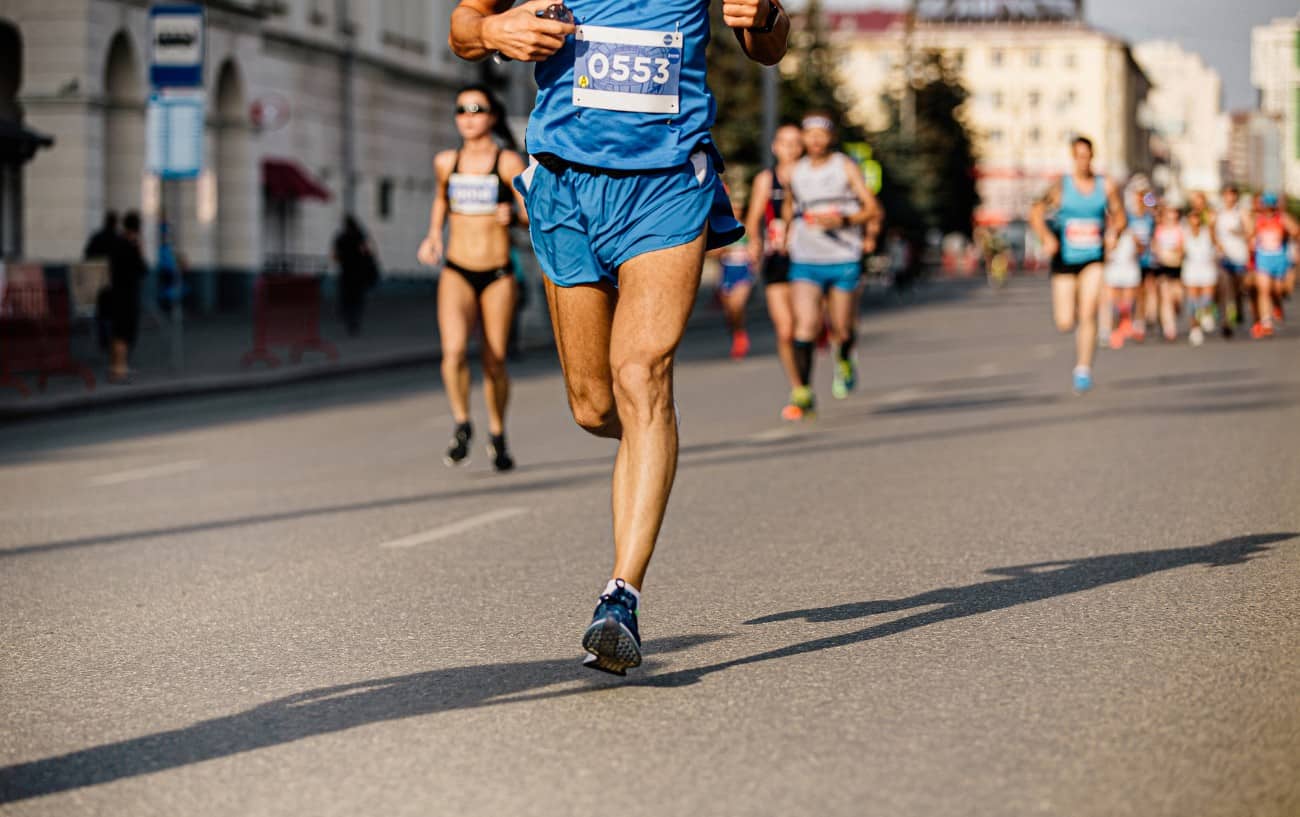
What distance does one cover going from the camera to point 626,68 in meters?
6.01

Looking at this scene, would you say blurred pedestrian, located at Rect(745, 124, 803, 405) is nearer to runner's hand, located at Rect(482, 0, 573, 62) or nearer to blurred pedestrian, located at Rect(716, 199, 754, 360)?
runner's hand, located at Rect(482, 0, 573, 62)

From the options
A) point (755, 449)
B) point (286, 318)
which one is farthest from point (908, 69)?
point (755, 449)

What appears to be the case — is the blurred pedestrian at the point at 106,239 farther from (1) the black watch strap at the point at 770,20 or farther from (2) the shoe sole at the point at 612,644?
(2) the shoe sole at the point at 612,644

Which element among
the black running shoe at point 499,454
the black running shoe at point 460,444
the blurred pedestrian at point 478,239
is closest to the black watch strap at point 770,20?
the blurred pedestrian at point 478,239

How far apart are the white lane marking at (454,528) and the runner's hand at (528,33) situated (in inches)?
141

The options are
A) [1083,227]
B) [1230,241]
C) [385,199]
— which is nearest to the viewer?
[1083,227]

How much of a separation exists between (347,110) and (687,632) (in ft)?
139

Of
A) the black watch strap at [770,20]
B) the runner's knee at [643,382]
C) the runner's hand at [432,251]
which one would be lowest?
the runner's knee at [643,382]

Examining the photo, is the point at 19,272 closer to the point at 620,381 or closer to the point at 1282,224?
the point at 1282,224

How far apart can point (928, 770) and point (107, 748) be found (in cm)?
183

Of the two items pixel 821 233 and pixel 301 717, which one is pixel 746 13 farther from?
pixel 821 233

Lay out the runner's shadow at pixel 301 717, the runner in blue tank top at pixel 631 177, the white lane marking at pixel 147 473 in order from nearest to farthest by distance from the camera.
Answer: the runner's shadow at pixel 301 717 < the runner in blue tank top at pixel 631 177 < the white lane marking at pixel 147 473

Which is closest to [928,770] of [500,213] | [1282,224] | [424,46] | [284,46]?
[500,213]

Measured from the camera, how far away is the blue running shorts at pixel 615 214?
19.9 ft
